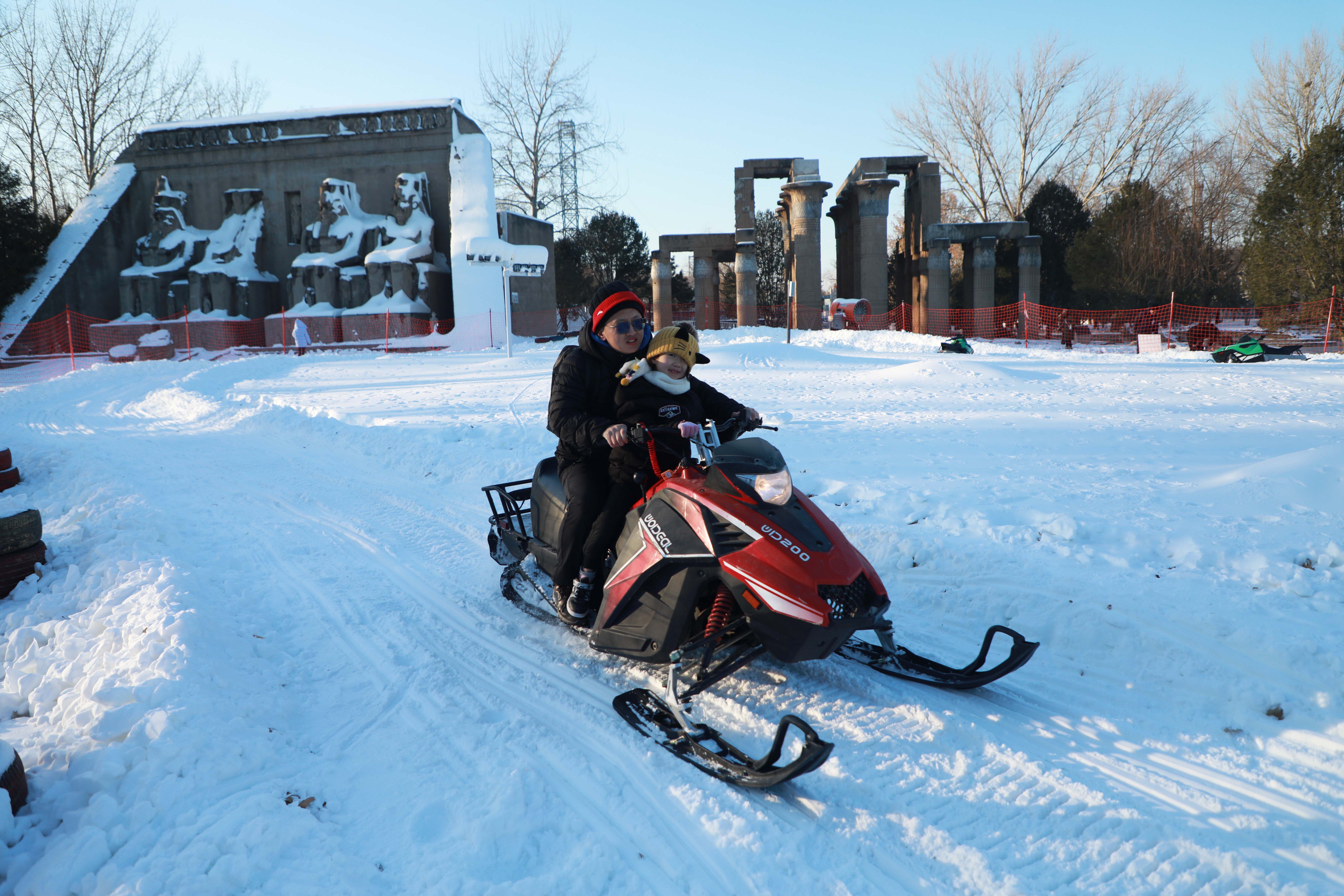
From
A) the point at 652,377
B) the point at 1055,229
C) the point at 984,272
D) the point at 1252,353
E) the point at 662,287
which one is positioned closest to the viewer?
the point at 652,377

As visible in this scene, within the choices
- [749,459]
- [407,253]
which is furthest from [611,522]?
[407,253]

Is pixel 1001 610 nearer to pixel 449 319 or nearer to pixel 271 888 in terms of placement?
pixel 271 888

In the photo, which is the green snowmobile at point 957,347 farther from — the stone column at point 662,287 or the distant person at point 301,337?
the distant person at point 301,337

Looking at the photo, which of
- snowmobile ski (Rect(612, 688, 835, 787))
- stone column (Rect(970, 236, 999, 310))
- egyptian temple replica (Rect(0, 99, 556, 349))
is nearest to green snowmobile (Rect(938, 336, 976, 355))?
stone column (Rect(970, 236, 999, 310))

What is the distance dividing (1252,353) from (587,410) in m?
16.7

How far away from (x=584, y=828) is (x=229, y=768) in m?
1.29

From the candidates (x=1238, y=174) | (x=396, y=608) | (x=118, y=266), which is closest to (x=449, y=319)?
(x=118, y=266)

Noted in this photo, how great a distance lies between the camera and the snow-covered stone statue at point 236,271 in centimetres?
2519

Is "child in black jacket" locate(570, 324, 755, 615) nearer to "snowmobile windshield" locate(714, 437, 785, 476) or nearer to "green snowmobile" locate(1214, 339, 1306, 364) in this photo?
"snowmobile windshield" locate(714, 437, 785, 476)

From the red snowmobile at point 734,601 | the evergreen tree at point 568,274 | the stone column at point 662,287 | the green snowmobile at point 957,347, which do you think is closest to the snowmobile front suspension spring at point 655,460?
the red snowmobile at point 734,601

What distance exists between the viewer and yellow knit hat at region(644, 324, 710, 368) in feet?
11.3

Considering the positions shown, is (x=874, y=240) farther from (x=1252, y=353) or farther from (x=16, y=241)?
→ (x=16, y=241)

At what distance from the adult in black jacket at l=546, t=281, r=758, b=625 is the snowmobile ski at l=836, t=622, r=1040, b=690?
1.24 metres

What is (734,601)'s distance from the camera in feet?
10.3
